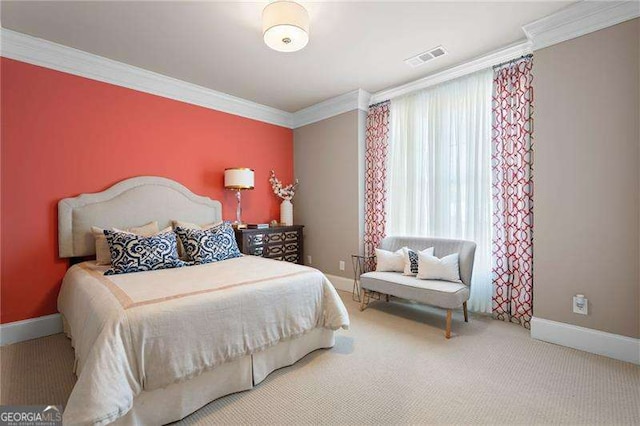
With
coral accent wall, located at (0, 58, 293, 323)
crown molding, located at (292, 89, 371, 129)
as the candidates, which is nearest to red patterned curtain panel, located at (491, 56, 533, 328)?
crown molding, located at (292, 89, 371, 129)

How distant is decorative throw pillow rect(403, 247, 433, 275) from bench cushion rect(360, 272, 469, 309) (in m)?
0.10

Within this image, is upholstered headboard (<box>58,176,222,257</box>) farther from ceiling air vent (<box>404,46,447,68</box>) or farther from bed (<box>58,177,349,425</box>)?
ceiling air vent (<box>404,46,447,68</box>)

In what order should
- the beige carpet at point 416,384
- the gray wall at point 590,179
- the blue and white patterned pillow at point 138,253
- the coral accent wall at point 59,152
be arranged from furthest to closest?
the coral accent wall at point 59,152 → the blue and white patterned pillow at point 138,253 → the gray wall at point 590,179 → the beige carpet at point 416,384

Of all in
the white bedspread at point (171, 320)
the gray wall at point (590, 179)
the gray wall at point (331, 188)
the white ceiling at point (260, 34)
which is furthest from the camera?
the gray wall at point (331, 188)

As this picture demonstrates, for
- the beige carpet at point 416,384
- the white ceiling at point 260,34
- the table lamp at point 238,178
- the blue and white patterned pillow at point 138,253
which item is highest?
the white ceiling at point 260,34

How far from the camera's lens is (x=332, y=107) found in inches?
175

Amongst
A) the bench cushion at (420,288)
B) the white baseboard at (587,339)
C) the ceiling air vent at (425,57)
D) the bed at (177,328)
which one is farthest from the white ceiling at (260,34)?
the white baseboard at (587,339)

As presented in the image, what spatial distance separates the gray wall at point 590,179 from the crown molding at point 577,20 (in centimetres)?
5

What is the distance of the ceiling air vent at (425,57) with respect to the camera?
3020mm

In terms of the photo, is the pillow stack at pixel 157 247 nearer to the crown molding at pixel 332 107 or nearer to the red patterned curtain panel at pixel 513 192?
the crown molding at pixel 332 107

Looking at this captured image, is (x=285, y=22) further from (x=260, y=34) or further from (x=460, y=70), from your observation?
(x=460, y=70)

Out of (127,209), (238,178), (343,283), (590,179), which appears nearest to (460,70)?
(590,179)

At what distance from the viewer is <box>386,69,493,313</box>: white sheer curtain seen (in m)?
3.24

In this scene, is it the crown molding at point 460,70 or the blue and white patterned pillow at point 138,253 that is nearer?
the blue and white patterned pillow at point 138,253
